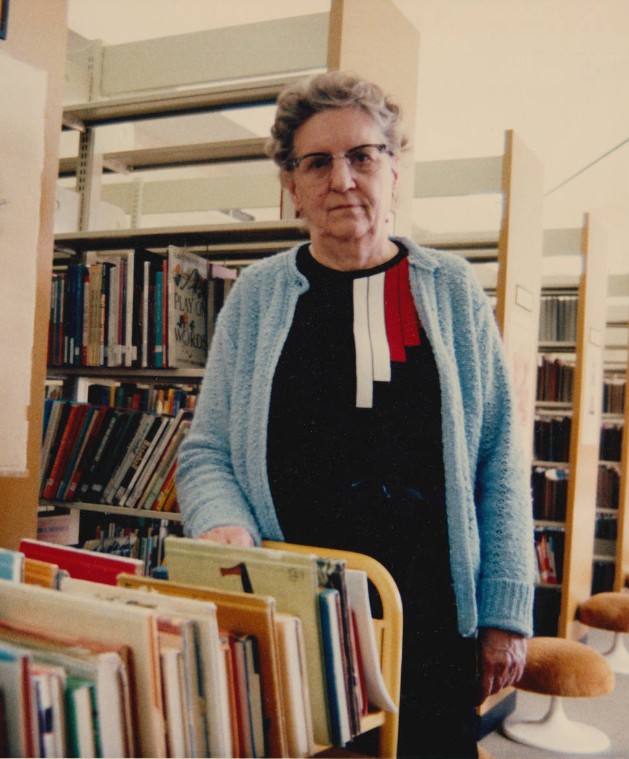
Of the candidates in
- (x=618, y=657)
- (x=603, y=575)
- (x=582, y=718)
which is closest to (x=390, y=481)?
(x=582, y=718)

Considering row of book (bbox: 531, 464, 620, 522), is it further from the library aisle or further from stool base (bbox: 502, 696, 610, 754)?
stool base (bbox: 502, 696, 610, 754)

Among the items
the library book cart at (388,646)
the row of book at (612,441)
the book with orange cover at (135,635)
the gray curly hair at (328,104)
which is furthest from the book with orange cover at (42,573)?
the row of book at (612,441)

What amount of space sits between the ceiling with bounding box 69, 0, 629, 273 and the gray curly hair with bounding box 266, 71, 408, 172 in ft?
9.22

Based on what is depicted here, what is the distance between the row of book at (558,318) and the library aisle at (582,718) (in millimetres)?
1926

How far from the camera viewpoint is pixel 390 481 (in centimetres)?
111

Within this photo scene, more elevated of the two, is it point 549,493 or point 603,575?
point 549,493

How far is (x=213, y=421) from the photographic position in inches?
48.1

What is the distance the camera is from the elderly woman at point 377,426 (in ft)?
3.64

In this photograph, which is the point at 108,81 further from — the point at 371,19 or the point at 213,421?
the point at 213,421

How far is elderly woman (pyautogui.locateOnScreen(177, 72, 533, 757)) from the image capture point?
1.11 meters

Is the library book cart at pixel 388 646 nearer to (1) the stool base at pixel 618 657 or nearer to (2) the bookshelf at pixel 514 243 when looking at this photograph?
(2) the bookshelf at pixel 514 243

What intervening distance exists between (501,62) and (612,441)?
2.86 metres

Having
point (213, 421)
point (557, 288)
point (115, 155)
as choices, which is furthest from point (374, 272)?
point (557, 288)

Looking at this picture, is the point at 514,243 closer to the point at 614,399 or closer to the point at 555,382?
the point at 555,382
